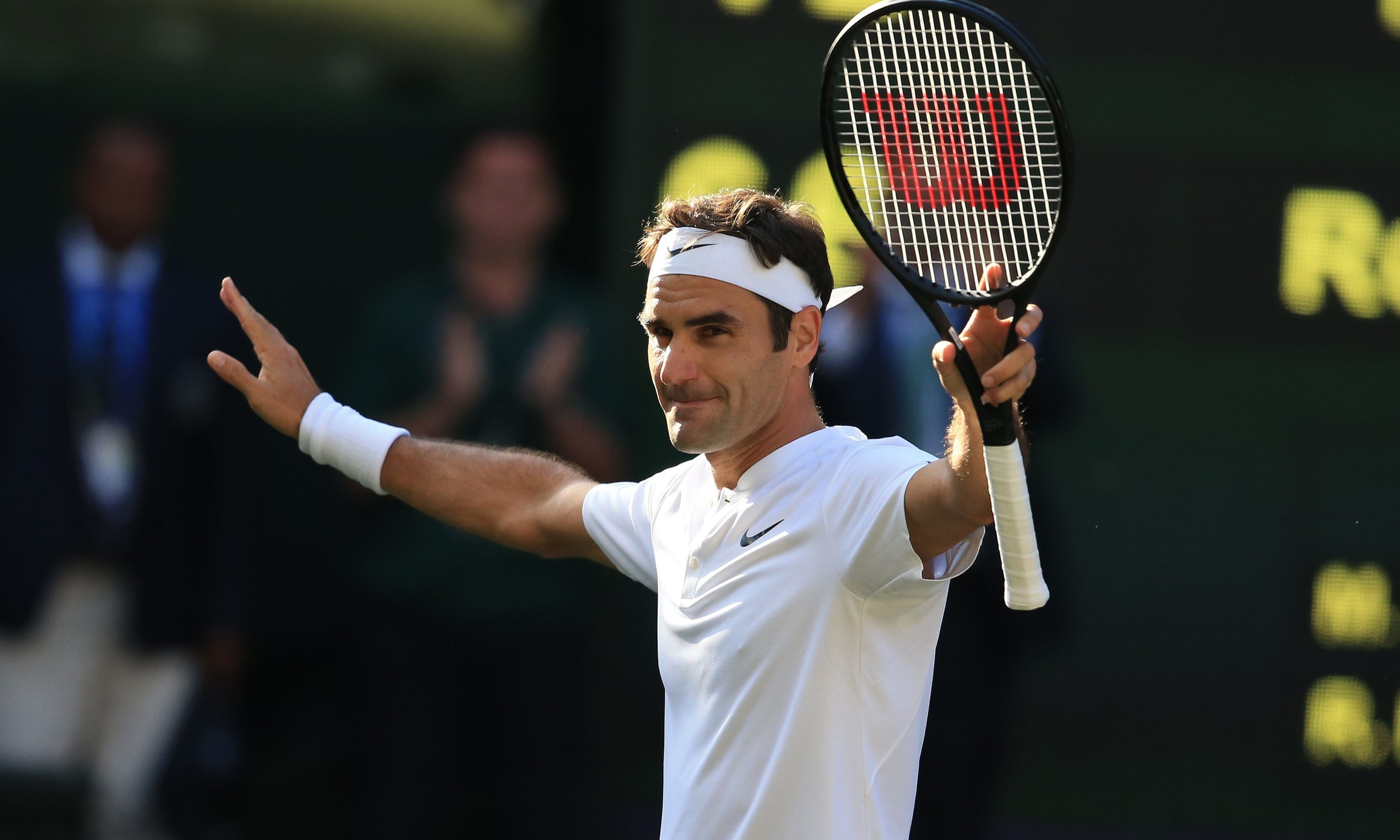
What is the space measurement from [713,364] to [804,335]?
187mm

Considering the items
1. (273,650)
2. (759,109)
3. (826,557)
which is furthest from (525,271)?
(826,557)

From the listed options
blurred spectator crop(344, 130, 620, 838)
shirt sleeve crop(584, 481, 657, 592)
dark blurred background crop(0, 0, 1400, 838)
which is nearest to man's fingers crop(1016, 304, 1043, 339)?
shirt sleeve crop(584, 481, 657, 592)

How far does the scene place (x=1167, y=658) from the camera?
14.6ft

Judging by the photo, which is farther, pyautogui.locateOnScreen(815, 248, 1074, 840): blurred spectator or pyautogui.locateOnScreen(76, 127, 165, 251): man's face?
pyautogui.locateOnScreen(76, 127, 165, 251): man's face

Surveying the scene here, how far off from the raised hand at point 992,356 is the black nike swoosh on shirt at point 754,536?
1.26 feet

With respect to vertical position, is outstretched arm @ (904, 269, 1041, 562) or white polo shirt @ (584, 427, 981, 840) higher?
outstretched arm @ (904, 269, 1041, 562)

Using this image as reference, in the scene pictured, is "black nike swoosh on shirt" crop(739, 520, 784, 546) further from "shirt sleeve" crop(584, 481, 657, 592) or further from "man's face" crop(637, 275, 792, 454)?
"shirt sleeve" crop(584, 481, 657, 592)

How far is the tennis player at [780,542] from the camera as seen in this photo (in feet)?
7.81

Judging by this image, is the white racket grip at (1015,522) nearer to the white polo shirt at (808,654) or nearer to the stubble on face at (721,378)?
the white polo shirt at (808,654)

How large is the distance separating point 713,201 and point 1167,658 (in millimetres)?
2280

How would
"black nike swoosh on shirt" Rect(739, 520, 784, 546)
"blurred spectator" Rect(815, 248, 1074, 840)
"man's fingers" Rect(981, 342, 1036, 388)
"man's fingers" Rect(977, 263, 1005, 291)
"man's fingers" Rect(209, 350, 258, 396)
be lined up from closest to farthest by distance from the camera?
"man's fingers" Rect(981, 342, 1036, 388), "man's fingers" Rect(977, 263, 1005, 291), "black nike swoosh on shirt" Rect(739, 520, 784, 546), "man's fingers" Rect(209, 350, 258, 396), "blurred spectator" Rect(815, 248, 1074, 840)

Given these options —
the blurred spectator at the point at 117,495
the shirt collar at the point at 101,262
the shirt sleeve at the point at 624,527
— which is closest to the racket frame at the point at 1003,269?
the shirt sleeve at the point at 624,527

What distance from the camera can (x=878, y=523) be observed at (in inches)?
93.5

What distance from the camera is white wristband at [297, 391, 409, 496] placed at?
3053 millimetres
